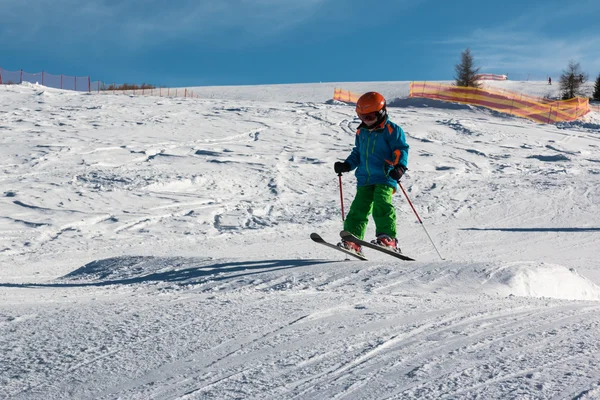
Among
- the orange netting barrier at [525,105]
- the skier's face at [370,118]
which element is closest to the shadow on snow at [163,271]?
the skier's face at [370,118]

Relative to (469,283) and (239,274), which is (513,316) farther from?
(239,274)

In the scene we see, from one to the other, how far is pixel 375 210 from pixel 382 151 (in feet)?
1.74

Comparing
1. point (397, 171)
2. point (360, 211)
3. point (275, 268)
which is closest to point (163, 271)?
point (275, 268)

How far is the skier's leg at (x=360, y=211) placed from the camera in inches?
229

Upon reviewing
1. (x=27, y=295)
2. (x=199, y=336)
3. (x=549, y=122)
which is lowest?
(x=27, y=295)

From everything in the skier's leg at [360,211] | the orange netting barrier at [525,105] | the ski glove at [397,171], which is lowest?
the skier's leg at [360,211]

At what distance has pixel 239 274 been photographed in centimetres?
473

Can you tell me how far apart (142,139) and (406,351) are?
1527 centimetres

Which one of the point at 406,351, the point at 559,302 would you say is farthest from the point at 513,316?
the point at 406,351

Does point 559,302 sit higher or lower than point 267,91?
lower

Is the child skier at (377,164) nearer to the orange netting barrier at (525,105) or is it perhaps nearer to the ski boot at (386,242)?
the ski boot at (386,242)

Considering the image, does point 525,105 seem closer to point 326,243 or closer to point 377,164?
point 377,164

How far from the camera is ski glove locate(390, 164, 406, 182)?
539 cm

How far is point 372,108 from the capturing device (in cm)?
542
